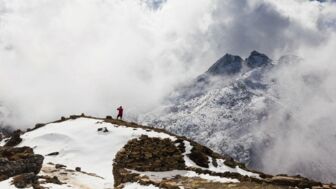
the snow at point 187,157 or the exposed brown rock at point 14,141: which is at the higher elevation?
the exposed brown rock at point 14,141

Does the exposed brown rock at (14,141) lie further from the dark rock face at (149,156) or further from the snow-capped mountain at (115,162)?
the dark rock face at (149,156)

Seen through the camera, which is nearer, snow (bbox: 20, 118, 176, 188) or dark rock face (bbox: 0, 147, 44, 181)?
dark rock face (bbox: 0, 147, 44, 181)

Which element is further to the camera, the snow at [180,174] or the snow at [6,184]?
the snow at [180,174]

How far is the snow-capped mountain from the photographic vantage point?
35750mm

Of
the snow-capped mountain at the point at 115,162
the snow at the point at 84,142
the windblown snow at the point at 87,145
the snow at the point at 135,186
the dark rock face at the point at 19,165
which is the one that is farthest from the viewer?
the snow at the point at 84,142

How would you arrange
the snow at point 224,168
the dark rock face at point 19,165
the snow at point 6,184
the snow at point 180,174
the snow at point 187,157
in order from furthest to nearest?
the snow at point 224,168 < the snow at point 187,157 < the dark rock face at point 19,165 < the snow at point 180,174 < the snow at point 6,184

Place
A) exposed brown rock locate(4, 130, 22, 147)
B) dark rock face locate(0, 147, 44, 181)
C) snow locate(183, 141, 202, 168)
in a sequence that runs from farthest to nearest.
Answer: exposed brown rock locate(4, 130, 22, 147)
snow locate(183, 141, 202, 168)
dark rock face locate(0, 147, 44, 181)

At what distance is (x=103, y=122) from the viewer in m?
65.7

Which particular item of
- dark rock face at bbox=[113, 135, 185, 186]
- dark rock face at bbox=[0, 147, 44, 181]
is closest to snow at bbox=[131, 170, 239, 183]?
dark rock face at bbox=[113, 135, 185, 186]

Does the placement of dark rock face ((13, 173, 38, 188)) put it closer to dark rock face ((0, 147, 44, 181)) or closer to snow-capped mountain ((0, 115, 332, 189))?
snow-capped mountain ((0, 115, 332, 189))

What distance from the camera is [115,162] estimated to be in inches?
2002

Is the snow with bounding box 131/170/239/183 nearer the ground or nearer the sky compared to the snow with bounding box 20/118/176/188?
nearer the ground

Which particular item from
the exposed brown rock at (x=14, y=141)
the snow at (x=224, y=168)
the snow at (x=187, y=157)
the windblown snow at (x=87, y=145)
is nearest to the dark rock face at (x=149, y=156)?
the snow at (x=187, y=157)

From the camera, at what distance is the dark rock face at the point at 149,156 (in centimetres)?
4706
